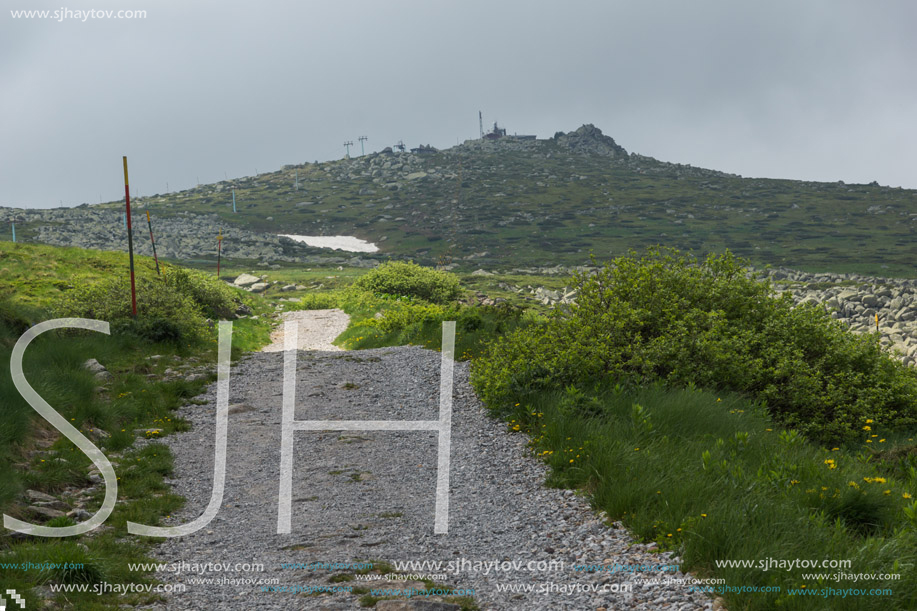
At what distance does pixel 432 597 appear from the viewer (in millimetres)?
5645

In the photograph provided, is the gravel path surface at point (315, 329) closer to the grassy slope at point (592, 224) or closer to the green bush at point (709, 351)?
the green bush at point (709, 351)

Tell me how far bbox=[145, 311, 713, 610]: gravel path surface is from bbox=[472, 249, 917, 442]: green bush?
159cm

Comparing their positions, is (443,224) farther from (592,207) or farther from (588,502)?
(588,502)

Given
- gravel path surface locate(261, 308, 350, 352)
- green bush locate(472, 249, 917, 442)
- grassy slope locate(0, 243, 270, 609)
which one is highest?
green bush locate(472, 249, 917, 442)

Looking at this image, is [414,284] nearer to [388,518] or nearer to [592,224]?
[388,518]

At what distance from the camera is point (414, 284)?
3812 centimetres

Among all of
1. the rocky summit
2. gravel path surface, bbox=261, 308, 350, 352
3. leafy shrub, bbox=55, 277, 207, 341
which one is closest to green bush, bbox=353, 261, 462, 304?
gravel path surface, bbox=261, 308, 350, 352

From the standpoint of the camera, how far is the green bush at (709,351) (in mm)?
11250

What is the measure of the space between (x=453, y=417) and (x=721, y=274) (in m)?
6.40

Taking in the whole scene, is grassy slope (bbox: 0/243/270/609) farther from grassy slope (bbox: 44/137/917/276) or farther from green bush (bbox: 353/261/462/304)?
grassy slope (bbox: 44/137/917/276)

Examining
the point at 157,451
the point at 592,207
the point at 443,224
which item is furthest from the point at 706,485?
the point at 592,207

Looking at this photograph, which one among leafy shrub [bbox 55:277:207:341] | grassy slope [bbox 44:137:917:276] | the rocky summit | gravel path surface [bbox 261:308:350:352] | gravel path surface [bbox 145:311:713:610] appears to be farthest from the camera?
grassy slope [bbox 44:137:917:276]

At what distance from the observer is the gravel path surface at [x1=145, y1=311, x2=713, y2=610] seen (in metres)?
5.89

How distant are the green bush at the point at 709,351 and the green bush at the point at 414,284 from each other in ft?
78.2
